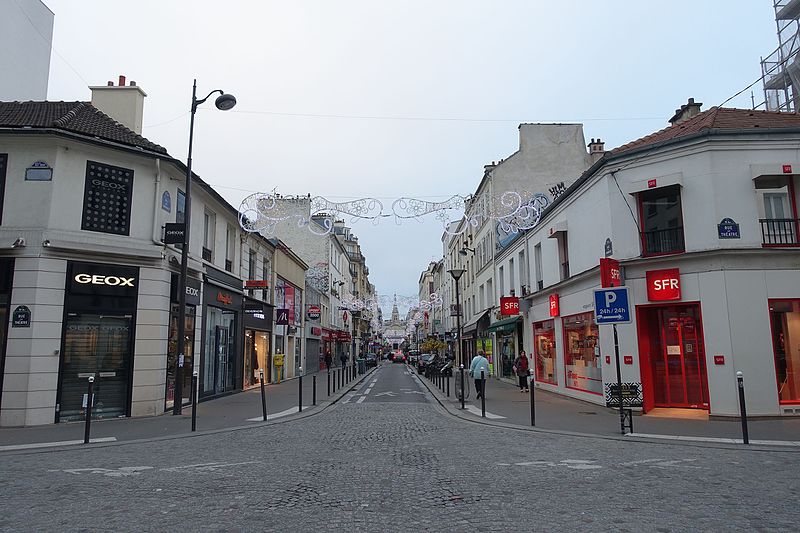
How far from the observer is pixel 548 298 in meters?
21.3

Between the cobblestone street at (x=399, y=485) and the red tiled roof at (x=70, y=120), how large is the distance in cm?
813

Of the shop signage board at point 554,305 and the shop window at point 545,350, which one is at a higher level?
the shop signage board at point 554,305

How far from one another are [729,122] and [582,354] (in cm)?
802

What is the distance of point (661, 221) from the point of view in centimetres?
1442

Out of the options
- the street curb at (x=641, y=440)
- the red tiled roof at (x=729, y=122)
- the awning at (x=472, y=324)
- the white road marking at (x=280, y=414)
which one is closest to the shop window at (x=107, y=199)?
the white road marking at (x=280, y=414)

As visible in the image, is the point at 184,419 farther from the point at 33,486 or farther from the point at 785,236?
the point at 785,236

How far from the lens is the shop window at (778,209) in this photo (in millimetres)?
13258

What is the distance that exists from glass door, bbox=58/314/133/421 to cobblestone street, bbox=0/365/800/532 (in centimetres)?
406

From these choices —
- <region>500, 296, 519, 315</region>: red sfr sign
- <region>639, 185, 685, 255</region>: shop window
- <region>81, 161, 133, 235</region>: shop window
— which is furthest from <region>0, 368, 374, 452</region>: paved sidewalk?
<region>639, 185, 685, 255</region>: shop window

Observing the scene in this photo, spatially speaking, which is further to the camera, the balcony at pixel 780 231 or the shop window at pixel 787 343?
the balcony at pixel 780 231

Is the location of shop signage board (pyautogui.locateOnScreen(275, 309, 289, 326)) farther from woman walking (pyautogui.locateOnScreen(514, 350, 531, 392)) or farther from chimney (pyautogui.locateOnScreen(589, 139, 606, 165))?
chimney (pyautogui.locateOnScreen(589, 139, 606, 165))

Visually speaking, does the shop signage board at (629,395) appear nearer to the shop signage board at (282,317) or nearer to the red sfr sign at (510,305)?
the red sfr sign at (510,305)

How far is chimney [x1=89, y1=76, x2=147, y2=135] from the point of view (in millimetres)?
17672

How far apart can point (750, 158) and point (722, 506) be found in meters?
10.5
